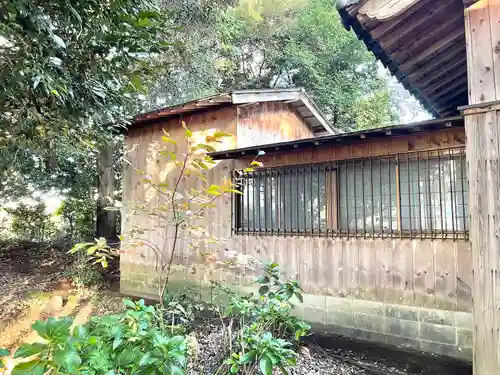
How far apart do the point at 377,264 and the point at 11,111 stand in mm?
4794

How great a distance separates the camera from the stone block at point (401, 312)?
4.48m

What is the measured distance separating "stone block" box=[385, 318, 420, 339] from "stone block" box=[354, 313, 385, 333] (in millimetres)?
76

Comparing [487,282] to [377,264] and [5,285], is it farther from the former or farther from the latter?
[5,285]

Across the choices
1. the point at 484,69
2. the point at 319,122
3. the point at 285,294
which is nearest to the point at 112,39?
the point at 285,294

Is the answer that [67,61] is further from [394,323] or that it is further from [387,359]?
[394,323]

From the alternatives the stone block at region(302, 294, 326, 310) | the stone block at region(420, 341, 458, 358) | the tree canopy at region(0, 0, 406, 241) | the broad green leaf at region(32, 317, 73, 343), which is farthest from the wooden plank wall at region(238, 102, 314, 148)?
the broad green leaf at region(32, 317, 73, 343)

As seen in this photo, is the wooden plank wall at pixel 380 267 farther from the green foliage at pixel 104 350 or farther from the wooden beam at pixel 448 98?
the green foliage at pixel 104 350

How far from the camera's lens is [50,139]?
16.9 ft

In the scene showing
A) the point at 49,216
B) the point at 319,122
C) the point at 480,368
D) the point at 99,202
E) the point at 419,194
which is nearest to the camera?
the point at 480,368

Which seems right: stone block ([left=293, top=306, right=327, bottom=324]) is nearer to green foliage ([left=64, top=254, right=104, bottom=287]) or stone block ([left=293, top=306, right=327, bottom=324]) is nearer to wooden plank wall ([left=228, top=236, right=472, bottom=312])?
wooden plank wall ([left=228, top=236, right=472, bottom=312])

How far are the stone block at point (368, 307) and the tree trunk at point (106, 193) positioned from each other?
714 cm

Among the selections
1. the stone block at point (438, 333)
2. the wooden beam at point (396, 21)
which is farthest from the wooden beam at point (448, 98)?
the stone block at point (438, 333)

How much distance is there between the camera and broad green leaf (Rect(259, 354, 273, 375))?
2520mm

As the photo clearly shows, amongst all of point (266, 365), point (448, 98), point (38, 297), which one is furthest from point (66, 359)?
point (38, 297)
